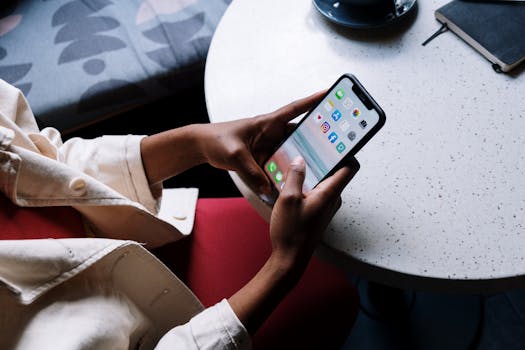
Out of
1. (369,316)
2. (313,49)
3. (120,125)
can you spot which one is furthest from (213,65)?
(369,316)

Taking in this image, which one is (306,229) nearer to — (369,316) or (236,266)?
(236,266)

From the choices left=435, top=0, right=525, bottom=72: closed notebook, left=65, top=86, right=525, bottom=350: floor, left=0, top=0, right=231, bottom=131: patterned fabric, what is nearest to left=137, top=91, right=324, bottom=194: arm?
left=435, top=0, right=525, bottom=72: closed notebook

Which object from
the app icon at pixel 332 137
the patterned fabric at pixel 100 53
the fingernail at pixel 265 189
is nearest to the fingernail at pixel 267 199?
the fingernail at pixel 265 189

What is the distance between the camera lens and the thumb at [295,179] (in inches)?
23.5

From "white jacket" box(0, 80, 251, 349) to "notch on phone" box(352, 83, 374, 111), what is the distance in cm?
29

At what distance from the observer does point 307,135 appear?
0.66m

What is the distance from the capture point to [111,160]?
2.48ft

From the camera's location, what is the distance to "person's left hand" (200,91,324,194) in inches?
26.5

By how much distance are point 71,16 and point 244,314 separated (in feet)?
3.04

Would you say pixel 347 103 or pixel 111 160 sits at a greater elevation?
pixel 347 103

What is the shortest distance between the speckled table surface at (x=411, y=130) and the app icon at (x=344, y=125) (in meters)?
0.08

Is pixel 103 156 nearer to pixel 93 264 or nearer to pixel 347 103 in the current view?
pixel 93 264

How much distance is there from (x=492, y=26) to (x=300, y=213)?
0.44 meters

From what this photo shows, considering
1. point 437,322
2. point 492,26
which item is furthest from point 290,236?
point 437,322
